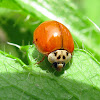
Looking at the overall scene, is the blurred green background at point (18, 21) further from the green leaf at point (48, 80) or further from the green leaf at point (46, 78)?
the green leaf at point (48, 80)

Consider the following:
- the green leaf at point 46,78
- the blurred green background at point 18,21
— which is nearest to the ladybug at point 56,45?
the green leaf at point 46,78

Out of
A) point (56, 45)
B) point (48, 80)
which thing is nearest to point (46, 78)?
point (48, 80)

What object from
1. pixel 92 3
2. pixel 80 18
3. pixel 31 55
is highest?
pixel 92 3

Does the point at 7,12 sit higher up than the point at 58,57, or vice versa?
the point at 7,12

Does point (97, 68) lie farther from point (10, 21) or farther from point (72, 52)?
point (10, 21)

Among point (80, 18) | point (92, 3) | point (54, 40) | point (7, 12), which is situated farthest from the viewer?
point (92, 3)

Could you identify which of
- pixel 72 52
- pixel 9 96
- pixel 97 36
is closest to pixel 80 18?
pixel 97 36

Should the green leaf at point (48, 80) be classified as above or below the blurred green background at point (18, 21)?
below
